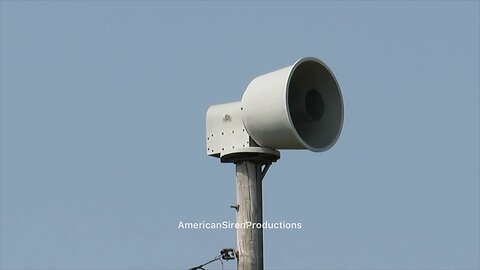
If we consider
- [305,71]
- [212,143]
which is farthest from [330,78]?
[212,143]

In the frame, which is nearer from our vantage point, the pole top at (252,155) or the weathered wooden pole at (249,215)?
the weathered wooden pole at (249,215)

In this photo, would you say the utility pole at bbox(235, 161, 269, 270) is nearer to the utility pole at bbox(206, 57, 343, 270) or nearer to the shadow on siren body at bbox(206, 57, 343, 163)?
the utility pole at bbox(206, 57, 343, 270)

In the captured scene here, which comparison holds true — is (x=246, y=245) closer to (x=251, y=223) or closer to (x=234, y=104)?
(x=251, y=223)

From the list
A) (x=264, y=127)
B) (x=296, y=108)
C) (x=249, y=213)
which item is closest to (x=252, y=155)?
(x=264, y=127)

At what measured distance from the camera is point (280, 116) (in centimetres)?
1728

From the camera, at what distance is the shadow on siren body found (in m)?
17.4

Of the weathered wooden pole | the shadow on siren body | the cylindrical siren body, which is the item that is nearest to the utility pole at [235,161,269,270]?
the weathered wooden pole

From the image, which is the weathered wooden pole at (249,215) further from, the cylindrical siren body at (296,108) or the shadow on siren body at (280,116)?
the cylindrical siren body at (296,108)

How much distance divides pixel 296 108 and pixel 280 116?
75 centimetres

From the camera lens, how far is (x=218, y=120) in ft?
59.0

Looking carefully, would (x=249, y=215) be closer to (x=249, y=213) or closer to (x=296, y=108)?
(x=249, y=213)

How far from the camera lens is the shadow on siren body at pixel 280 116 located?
17.4m

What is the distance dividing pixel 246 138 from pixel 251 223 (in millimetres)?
873

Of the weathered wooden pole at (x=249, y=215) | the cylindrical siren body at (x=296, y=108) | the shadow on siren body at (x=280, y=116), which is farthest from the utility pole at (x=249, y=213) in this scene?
the cylindrical siren body at (x=296, y=108)
